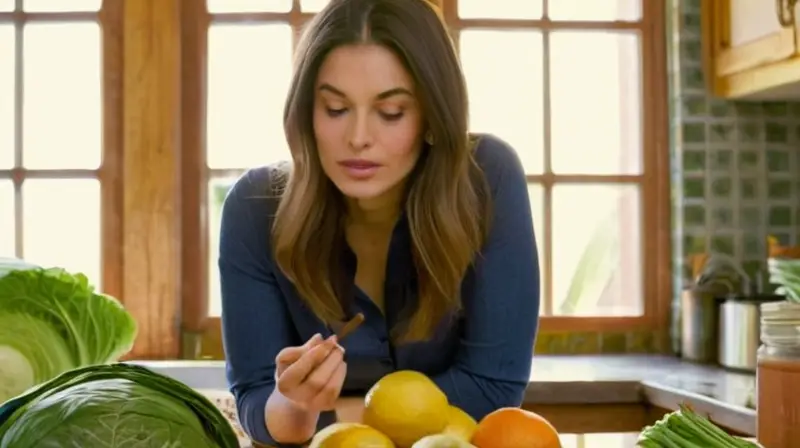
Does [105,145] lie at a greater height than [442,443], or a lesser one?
greater

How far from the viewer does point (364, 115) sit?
3.59 feet

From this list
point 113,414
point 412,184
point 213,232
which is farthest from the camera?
→ point 213,232

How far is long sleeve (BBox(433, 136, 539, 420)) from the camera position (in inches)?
49.6

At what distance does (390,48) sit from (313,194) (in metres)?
0.23

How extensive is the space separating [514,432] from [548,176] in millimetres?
1849

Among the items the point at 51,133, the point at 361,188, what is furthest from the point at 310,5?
the point at 361,188

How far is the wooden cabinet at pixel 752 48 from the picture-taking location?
2105mm

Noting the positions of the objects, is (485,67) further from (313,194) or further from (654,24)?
(313,194)

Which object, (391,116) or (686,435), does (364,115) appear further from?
(686,435)

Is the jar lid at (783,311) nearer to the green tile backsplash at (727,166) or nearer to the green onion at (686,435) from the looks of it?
the green onion at (686,435)

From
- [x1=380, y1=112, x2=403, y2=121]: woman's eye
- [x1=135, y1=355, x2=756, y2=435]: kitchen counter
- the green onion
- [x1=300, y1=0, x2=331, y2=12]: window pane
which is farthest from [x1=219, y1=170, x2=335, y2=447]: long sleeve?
[x1=300, y1=0, x2=331, y2=12]: window pane

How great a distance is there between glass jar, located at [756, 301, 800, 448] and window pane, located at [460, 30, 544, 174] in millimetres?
1679

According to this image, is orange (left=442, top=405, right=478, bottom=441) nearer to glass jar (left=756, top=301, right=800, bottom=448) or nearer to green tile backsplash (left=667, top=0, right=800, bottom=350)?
glass jar (left=756, top=301, right=800, bottom=448)

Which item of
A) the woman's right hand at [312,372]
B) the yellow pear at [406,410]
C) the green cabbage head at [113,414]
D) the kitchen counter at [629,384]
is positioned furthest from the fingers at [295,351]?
the kitchen counter at [629,384]
